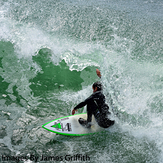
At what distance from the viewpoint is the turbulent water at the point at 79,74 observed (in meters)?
5.23

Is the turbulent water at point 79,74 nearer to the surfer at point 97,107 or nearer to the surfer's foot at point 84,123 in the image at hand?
the surfer at point 97,107

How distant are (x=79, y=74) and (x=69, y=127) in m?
3.17

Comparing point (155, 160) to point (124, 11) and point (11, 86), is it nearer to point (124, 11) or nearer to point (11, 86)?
point (11, 86)

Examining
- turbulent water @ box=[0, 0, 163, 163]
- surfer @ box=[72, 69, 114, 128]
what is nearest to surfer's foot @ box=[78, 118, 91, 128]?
surfer @ box=[72, 69, 114, 128]

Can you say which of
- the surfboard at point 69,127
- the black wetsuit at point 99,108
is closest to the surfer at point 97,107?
the black wetsuit at point 99,108

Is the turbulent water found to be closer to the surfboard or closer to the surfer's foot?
the surfboard

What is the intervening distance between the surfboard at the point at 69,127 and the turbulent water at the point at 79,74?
16cm

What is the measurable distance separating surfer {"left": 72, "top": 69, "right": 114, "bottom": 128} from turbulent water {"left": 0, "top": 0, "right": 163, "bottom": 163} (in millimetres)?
218

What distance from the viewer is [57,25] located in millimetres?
11156

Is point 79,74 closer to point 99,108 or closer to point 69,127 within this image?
point 99,108

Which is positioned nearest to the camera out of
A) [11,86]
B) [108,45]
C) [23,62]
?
[11,86]

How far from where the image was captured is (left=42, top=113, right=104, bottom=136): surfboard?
5684 mm

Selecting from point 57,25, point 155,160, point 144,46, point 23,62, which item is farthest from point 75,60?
point 155,160

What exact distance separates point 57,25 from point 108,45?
3.02m
